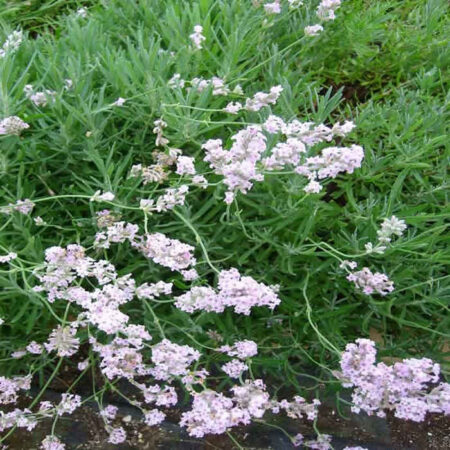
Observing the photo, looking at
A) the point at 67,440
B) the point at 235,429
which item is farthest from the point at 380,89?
the point at 67,440

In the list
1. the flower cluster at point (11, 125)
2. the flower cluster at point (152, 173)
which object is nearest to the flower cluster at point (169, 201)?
the flower cluster at point (152, 173)

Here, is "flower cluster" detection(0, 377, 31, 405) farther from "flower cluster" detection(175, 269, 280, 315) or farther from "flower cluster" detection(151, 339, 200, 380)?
"flower cluster" detection(175, 269, 280, 315)

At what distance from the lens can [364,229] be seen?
1925mm

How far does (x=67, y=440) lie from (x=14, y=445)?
0.19 meters

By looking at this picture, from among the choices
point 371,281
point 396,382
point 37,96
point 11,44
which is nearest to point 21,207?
point 37,96

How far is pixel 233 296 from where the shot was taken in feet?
4.75

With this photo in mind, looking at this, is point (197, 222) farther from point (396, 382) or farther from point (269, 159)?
point (396, 382)

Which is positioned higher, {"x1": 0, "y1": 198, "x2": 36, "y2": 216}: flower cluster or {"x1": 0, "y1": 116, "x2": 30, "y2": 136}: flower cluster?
{"x1": 0, "y1": 116, "x2": 30, "y2": 136}: flower cluster

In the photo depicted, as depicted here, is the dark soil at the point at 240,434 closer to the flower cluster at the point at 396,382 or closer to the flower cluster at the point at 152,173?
the flower cluster at the point at 396,382

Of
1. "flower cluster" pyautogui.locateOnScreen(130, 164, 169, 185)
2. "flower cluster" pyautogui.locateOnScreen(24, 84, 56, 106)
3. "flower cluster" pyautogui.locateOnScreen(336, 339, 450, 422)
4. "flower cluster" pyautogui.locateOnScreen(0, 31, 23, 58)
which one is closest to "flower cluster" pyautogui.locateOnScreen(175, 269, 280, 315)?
"flower cluster" pyautogui.locateOnScreen(336, 339, 450, 422)

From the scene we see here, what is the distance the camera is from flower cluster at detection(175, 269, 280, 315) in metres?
1.42

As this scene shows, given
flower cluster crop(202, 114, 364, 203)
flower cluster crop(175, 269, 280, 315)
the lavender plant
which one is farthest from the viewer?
the lavender plant

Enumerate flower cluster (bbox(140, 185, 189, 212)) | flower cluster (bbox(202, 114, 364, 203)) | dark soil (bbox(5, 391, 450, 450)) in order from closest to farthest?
flower cluster (bbox(202, 114, 364, 203)), flower cluster (bbox(140, 185, 189, 212)), dark soil (bbox(5, 391, 450, 450))

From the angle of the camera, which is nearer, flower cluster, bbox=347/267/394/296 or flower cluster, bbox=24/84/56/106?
flower cluster, bbox=347/267/394/296
